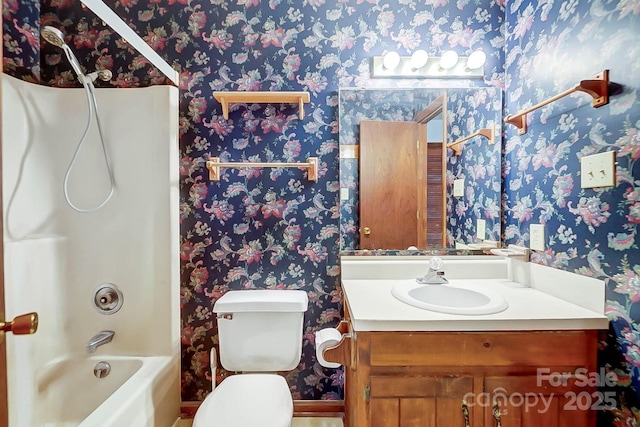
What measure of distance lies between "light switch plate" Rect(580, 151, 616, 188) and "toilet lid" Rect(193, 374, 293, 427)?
57.6 inches

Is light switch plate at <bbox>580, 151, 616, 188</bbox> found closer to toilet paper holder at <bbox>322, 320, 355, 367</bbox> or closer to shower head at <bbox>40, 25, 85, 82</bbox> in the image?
toilet paper holder at <bbox>322, 320, 355, 367</bbox>

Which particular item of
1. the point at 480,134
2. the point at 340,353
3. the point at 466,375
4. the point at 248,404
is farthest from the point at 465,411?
the point at 480,134

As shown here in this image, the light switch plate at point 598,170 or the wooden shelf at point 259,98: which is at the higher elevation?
the wooden shelf at point 259,98

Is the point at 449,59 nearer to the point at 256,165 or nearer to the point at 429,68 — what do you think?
the point at 429,68

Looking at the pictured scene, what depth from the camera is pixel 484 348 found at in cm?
112

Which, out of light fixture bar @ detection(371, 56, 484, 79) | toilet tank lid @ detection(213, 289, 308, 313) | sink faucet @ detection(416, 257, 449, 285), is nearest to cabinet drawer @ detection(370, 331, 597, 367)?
sink faucet @ detection(416, 257, 449, 285)

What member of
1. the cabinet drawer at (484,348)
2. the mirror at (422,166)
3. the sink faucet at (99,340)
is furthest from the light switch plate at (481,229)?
the sink faucet at (99,340)

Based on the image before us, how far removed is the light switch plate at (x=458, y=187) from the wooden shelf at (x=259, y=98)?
0.93 m

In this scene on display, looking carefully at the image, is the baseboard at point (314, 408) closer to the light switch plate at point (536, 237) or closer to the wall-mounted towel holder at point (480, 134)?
the light switch plate at point (536, 237)

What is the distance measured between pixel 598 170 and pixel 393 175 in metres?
0.84

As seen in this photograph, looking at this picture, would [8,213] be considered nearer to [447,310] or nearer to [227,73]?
[227,73]

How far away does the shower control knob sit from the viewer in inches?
27.8

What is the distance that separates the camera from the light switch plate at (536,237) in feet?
4.73

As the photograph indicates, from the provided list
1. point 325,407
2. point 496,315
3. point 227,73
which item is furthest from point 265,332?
point 227,73
